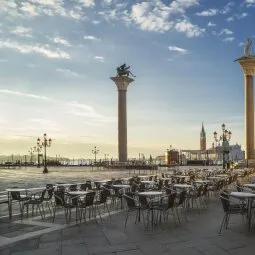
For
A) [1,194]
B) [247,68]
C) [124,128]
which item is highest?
[247,68]

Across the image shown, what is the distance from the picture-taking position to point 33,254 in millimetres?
7363

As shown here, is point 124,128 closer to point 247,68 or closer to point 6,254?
point 247,68

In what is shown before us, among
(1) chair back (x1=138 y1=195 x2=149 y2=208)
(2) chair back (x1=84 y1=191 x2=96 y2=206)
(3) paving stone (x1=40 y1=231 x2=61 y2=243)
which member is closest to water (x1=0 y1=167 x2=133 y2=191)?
(2) chair back (x1=84 y1=191 x2=96 y2=206)

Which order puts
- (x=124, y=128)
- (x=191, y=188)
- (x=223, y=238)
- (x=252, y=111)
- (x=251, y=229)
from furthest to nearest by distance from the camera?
(x=124, y=128) < (x=252, y=111) < (x=191, y=188) < (x=251, y=229) < (x=223, y=238)

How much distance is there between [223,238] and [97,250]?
276 cm

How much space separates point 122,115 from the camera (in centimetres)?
5572

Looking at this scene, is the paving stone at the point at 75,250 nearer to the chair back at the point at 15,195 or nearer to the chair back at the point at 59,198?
the chair back at the point at 59,198

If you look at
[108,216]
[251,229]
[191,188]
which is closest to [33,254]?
[108,216]

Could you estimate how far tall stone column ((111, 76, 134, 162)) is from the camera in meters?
55.8

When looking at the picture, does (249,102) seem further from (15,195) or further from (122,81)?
(15,195)

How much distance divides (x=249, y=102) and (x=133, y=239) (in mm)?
41481

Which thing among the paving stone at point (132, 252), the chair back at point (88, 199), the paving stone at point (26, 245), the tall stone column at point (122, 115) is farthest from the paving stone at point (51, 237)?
the tall stone column at point (122, 115)

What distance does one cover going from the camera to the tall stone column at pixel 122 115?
5581cm

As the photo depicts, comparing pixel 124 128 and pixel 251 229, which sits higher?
pixel 124 128
